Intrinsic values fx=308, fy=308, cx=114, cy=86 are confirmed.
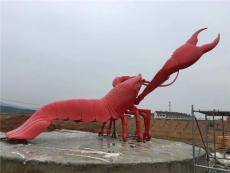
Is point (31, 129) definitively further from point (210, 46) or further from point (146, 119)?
point (210, 46)

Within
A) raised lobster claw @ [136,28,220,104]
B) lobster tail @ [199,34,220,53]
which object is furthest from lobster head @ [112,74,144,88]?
lobster tail @ [199,34,220,53]

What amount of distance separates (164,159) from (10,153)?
11.2 ft

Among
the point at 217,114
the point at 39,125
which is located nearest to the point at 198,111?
the point at 217,114

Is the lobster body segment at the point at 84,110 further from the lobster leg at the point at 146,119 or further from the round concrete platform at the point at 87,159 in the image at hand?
the lobster leg at the point at 146,119

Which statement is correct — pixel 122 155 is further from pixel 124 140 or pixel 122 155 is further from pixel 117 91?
pixel 117 91

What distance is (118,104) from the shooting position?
936cm

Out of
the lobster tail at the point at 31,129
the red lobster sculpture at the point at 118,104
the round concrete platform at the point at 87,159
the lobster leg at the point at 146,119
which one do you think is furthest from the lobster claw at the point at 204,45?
the lobster tail at the point at 31,129

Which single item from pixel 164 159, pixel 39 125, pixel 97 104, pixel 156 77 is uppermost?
pixel 156 77

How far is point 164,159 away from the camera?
6.89 meters

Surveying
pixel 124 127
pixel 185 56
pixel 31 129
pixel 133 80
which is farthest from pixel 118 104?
pixel 31 129

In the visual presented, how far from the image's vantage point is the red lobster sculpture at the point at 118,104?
8.67 meters

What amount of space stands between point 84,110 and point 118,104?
1.09 meters

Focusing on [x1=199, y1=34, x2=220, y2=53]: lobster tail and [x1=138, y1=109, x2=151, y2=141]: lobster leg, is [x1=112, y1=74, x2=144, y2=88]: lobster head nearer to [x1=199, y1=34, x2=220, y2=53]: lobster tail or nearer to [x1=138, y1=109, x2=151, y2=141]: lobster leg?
[x1=138, y1=109, x2=151, y2=141]: lobster leg

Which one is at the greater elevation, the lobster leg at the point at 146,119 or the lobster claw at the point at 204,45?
the lobster claw at the point at 204,45
